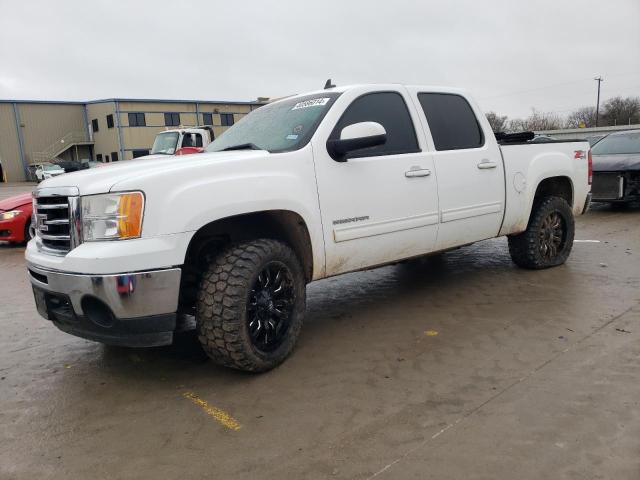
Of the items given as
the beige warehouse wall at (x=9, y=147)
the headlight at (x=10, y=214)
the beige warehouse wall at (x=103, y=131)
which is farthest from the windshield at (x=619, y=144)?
the beige warehouse wall at (x=9, y=147)

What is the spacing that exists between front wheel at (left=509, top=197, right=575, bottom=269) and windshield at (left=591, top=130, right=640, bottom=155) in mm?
5598

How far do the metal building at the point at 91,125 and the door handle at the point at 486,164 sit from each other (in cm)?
4449

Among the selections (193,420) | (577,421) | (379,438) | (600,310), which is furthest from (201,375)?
(600,310)

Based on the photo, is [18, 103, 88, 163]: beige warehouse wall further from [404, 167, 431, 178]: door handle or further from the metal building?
[404, 167, 431, 178]: door handle

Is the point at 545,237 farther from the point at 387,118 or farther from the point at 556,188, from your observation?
the point at 387,118

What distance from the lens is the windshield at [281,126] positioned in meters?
3.70

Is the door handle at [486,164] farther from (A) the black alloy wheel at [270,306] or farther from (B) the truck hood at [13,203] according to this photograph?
(B) the truck hood at [13,203]

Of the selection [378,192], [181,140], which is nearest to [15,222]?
[181,140]

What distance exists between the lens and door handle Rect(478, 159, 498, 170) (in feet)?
15.3

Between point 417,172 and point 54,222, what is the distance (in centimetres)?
261

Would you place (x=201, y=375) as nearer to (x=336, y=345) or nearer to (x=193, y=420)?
(x=193, y=420)

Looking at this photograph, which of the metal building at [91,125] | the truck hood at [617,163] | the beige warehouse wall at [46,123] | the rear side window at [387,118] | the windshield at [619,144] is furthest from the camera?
the beige warehouse wall at [46,123]

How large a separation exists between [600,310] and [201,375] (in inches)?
126

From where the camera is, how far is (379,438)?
252cm
